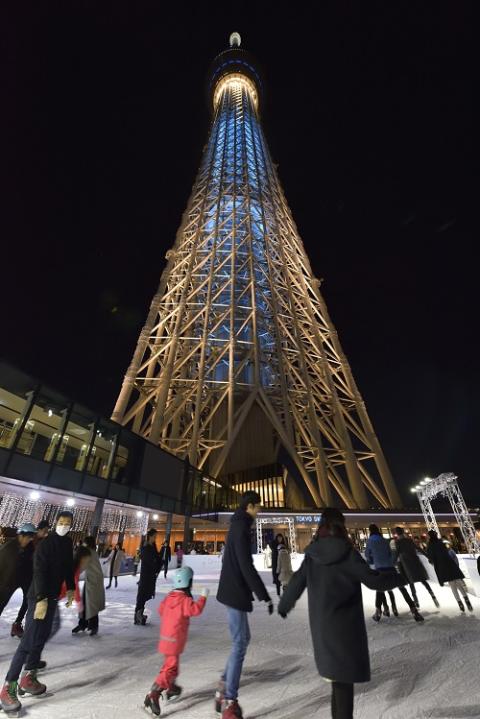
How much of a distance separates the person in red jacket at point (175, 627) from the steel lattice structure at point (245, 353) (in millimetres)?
22198

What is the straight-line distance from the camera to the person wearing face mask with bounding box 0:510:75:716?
324 cm

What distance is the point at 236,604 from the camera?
3.19 metres

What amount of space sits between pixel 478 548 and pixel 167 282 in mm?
34067

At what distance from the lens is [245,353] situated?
35500mm

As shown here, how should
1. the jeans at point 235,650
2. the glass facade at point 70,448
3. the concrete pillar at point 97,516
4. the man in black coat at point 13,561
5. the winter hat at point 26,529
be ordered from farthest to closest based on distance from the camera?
the concrete pillar at point 97,516 < the glass facade at point 70,448 < the winter hat at point 26,529 < the man in black coat at point 13,561 < the jeans at point 235,650

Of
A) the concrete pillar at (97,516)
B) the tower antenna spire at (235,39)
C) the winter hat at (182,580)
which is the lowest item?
the winter hat at (182,580)

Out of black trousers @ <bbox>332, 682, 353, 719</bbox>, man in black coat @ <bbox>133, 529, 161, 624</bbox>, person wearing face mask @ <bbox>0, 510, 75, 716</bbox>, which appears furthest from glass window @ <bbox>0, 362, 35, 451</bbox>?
black trousers @ <bbox>332, 682, 353, 719</bbox>

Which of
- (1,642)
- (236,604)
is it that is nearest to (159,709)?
(236,604)

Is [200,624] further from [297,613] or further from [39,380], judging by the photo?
[39,380]

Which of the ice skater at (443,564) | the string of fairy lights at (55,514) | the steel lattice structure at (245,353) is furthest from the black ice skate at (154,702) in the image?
the steel lattice structure at (245,353)

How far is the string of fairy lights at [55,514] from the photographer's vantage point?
1365cm

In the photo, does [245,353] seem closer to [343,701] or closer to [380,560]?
[380,560]

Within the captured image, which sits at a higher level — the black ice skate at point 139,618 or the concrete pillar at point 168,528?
the concrete pillar at point 168,528

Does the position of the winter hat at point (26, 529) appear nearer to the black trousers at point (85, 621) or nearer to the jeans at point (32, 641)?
the jeans at point (32, 641)
